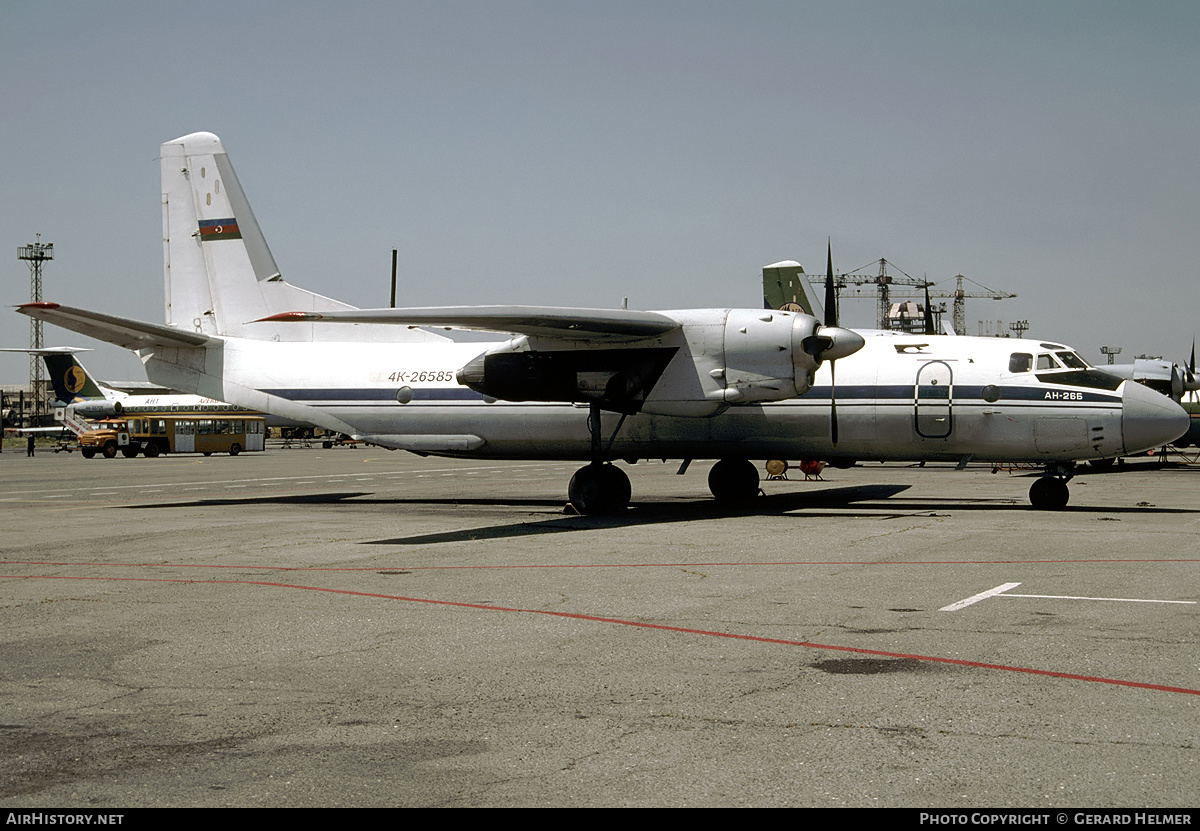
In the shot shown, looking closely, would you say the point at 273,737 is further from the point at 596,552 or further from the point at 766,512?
the point at 766,512

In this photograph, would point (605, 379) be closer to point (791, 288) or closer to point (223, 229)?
point (223, 229)

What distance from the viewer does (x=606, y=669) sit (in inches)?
297

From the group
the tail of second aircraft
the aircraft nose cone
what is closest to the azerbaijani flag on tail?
the tail of second aircraft

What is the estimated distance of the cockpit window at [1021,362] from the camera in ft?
67.8

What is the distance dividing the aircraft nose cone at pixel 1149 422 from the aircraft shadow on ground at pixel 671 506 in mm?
1501

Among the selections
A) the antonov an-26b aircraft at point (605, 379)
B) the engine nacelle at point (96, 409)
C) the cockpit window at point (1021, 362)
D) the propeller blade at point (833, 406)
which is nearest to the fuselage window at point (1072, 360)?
the antonov an-26b aircraft at point (605, 379)

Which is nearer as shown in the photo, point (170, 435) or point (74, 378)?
point (170, 435)

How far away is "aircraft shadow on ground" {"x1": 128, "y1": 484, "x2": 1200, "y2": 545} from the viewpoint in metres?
18.1

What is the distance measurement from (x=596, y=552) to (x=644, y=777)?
9.40 metres

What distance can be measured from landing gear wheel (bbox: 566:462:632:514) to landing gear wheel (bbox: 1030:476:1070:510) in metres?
8.20

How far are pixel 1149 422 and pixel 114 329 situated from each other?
21.4m

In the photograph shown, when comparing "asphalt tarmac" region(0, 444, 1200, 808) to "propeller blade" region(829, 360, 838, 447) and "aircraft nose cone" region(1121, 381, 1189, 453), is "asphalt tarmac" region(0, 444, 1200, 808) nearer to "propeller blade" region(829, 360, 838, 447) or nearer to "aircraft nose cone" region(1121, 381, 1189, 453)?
"aircraft nose cone" region(1121, 381, 1189, 453)

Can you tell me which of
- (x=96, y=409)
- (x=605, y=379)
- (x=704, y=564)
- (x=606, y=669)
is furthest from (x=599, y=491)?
(x=96, y=409)

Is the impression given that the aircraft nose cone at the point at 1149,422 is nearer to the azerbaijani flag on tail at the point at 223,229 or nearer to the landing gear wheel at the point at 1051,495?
the landing gear wheel at the point at 1051,495
